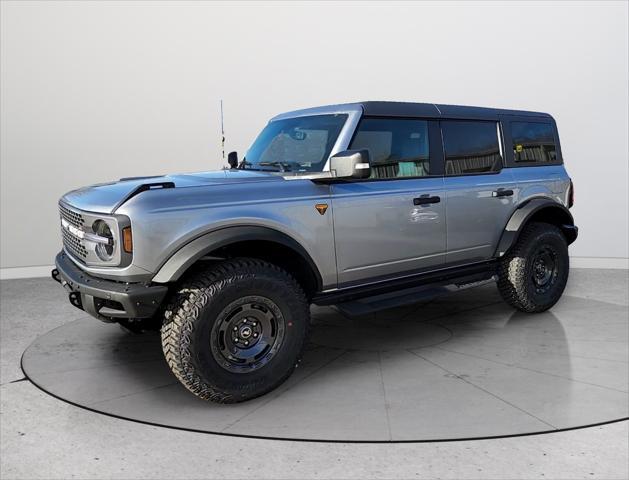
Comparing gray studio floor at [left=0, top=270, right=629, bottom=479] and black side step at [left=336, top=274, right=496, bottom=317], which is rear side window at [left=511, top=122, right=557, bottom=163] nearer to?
black side step at [left=336, top=274, right=496, bottom=317]

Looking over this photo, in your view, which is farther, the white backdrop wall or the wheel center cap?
the white backdrop wall

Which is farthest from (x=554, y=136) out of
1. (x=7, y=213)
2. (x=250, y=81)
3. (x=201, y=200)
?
(x=7, y=213)

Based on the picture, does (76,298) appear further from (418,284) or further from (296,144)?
(418,284)

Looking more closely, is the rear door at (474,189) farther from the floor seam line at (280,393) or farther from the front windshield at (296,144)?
the floor seam line at (280,393)

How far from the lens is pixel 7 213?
8.15m

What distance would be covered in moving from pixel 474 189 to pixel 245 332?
237 cm

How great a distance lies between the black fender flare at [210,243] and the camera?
10.6ft

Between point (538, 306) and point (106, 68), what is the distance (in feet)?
22.1

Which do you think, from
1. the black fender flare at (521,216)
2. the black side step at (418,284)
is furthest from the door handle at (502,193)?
the black side step at (418,284)

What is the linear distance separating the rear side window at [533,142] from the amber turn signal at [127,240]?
365 centimetres

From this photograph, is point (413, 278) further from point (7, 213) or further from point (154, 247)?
point (7, 213)

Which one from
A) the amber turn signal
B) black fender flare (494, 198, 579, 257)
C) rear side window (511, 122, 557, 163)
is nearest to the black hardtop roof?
rear side window (511, 122, 557, 163)

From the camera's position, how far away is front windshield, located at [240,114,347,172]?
4125mm

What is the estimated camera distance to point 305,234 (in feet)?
12.3
